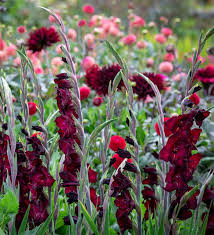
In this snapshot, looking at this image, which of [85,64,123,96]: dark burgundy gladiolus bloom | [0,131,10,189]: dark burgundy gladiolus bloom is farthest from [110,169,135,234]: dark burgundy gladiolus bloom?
[85,64,123,96]: dark burgundy gladiolus bloom

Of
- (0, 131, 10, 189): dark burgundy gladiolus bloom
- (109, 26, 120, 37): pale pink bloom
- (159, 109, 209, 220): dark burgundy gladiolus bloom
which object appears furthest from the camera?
(109, 26, 120, 37): pale pink bloom

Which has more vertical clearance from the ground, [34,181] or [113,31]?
[113,31]

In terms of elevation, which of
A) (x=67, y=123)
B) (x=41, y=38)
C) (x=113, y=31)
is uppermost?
(x=113, y=31)

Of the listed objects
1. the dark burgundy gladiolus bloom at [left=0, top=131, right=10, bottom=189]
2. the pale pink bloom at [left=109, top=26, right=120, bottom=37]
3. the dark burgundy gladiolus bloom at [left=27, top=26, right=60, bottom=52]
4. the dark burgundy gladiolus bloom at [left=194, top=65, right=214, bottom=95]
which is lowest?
the dark burgundy gladiolus bloom at [left=0, top=131, right=10, bottom=189]

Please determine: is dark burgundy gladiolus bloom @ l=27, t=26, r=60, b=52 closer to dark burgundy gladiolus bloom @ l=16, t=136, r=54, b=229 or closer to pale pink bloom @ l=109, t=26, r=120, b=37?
pale pink bloom @ l=109, t=26, r=120, b=37

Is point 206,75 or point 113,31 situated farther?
point 113,31

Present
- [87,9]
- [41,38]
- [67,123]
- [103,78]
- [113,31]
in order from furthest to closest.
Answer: [87,9]
[113,31]
[41,38]
[103,78]
[67,123]

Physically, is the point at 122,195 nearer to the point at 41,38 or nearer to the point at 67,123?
the point at 67,123

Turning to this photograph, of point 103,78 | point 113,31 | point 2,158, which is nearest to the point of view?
point 2,158

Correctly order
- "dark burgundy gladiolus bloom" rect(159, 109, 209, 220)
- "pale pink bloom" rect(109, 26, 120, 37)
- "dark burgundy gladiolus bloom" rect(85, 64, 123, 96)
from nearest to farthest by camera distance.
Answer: "dark burgundy gladiolus bloom" rect(159, 109, 209, 220), "dark burgundy gladiolus bloom" rect(85, 64, 123, 96), "pale pink bloom" rect(109, 26, 120, 37)

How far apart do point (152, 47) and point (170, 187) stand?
2.99m

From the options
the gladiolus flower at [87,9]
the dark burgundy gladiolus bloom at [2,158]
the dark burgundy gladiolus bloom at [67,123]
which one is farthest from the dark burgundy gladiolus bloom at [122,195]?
the gladiolus flower at [87,9]

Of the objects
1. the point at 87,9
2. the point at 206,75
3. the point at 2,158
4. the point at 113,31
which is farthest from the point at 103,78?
the point at 87,9

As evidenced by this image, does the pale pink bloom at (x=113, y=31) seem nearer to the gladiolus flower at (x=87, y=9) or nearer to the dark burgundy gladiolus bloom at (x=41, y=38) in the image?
the gladiolus flower at (x=87, y=9)
